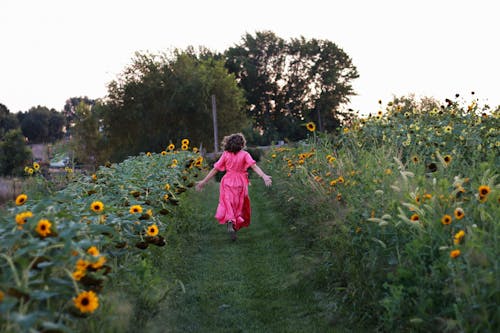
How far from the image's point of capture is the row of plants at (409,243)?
3293 mm

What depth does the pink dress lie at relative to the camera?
888cm

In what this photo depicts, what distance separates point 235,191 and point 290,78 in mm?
47831

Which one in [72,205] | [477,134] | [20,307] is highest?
[477,134]

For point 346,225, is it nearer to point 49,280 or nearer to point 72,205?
point 72,205

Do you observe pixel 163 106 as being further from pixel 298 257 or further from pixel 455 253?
pixel 455 253

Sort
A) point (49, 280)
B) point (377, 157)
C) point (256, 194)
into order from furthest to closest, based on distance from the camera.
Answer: point (256, 194) → point (377, 157) → point (49, 280)

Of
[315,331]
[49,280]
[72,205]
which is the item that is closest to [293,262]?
[315,331]

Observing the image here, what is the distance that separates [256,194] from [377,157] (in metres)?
8.86

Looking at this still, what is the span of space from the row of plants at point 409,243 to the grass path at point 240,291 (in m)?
0.28

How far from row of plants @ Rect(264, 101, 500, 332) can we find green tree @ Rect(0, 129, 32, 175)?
135 ft

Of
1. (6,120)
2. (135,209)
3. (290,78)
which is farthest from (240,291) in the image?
(6,120)

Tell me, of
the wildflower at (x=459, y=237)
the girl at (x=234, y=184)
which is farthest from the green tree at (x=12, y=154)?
the wildflower at (x=459, y=237)

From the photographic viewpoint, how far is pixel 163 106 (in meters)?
37.4

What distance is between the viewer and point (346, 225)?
219 inches
